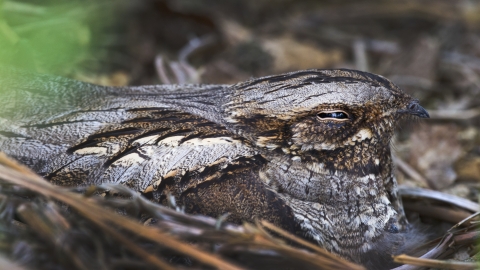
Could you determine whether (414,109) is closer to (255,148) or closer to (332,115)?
(332,115)

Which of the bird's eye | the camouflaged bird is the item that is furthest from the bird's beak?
the bird's eye

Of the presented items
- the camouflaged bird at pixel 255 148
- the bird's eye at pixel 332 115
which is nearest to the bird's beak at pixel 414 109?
the camouflaged bird at pixel 255 148

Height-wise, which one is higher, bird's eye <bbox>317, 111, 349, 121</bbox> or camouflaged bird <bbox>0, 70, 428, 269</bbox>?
bird's eye <bbox>317, 111, 349, 121</bbox>

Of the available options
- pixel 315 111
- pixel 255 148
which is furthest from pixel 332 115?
pixel 255 148

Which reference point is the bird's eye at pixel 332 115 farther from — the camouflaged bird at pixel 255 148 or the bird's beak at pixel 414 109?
the bird's beak at pixel 414 109

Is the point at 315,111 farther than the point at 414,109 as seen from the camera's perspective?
No

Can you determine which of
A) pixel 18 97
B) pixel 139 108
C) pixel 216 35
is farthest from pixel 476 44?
pixel 18 97

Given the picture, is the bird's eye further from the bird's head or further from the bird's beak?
the bird's beak

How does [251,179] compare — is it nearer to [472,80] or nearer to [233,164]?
[233,164]
